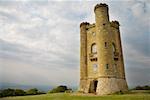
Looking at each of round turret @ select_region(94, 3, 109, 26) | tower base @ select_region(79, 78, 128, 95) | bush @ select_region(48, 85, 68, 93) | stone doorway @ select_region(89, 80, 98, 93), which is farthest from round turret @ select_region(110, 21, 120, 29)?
bush @ select_region(48, 85, 68, 93)

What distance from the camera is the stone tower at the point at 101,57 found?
3684 centimetres

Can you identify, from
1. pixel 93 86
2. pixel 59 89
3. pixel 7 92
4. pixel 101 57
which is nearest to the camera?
pixel 101 57

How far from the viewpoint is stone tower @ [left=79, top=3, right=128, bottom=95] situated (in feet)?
121

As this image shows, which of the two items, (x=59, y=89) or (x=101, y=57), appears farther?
(x=59, y=89)

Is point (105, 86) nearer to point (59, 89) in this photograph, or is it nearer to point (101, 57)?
point (101, 57)

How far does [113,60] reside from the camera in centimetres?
3803

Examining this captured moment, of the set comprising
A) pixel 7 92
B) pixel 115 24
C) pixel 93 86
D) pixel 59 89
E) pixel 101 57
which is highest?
pixel 115 24

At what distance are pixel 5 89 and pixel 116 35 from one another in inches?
895

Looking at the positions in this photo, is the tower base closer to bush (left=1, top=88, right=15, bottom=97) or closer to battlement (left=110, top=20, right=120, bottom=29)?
battlement (left=110, top=20, right=120, bottom=29)

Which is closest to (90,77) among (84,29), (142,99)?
(84,29)

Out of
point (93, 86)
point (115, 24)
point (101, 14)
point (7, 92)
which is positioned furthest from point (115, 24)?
point (7, 92)

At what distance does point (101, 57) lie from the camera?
1471 inches

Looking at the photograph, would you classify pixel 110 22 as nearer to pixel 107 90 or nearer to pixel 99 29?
pixel 99 29

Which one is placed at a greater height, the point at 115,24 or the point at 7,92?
the point at 115,24
